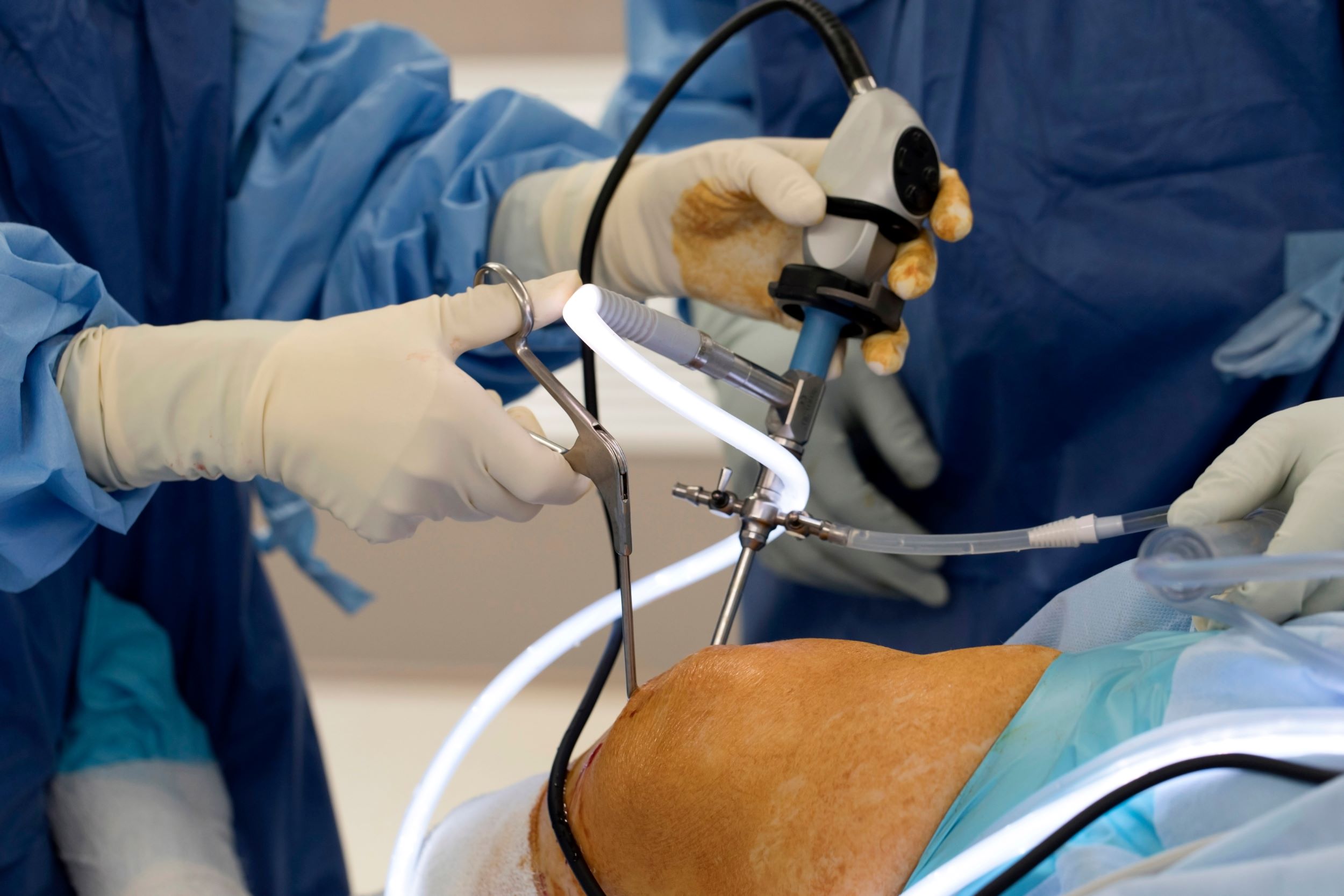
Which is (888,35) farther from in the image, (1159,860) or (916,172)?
(1159,860)

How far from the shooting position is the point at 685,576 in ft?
2.39

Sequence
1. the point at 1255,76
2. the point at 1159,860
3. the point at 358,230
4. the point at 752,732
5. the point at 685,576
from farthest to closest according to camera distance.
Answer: the point at 358,230 → the point at 1255,76 → the point at 685,576 → the point at 752,732 → the point at 1159,860

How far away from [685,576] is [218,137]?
69cm

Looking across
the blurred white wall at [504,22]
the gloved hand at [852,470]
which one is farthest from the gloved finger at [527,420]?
the blurred white wall at [504,22]

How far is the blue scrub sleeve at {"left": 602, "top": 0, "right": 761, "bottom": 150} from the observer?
126cm

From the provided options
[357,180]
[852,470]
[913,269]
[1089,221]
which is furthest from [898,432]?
[357,180]

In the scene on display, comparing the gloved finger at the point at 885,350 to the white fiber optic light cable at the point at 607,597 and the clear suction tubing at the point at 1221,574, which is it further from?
the clear suction tubing at the point at 1221,574

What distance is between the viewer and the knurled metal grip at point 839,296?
738 millimetres

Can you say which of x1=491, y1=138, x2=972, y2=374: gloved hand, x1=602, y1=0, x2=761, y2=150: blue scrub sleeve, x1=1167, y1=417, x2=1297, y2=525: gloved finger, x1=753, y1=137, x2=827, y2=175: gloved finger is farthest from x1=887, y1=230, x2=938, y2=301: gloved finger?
x1=602, y1=0, x2=761, y2=150: blue scrub sleeve

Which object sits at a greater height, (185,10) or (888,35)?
(888,35)

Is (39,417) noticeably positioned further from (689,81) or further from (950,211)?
(689,81)

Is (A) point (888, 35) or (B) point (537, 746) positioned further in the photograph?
(B) point (537, 746)

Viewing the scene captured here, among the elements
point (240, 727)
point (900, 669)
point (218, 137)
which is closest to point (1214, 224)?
point (900, 669)

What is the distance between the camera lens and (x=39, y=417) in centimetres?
65
